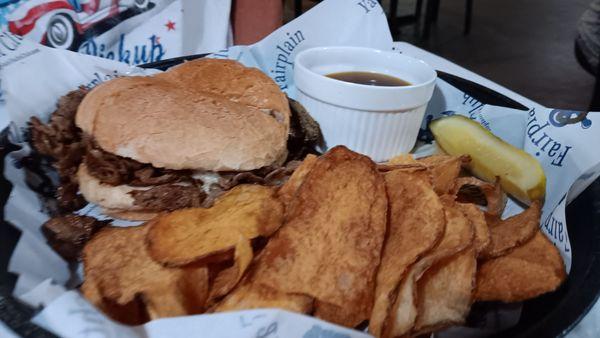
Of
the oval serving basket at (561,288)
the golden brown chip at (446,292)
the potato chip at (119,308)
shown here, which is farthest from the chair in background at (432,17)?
the potato chip at (119,308)

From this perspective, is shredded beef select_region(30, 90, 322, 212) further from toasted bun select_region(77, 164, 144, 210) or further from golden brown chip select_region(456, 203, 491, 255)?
golden brown chip select_region(456, 203, 491, 255)

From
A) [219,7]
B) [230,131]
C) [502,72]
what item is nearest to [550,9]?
[502,72]

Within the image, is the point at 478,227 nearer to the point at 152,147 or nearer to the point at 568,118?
the point at 568,118

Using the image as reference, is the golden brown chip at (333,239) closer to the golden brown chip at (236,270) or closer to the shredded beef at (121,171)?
the golden brown chip at (236,270)

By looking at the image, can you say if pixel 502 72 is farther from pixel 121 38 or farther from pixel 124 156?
pixel 124 156

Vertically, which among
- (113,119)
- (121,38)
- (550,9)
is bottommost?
(550,9)

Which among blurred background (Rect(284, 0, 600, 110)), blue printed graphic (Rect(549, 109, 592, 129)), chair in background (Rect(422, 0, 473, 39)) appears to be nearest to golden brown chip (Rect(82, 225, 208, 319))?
blue printed graphic (Rect(549, 109, 592, 129))
